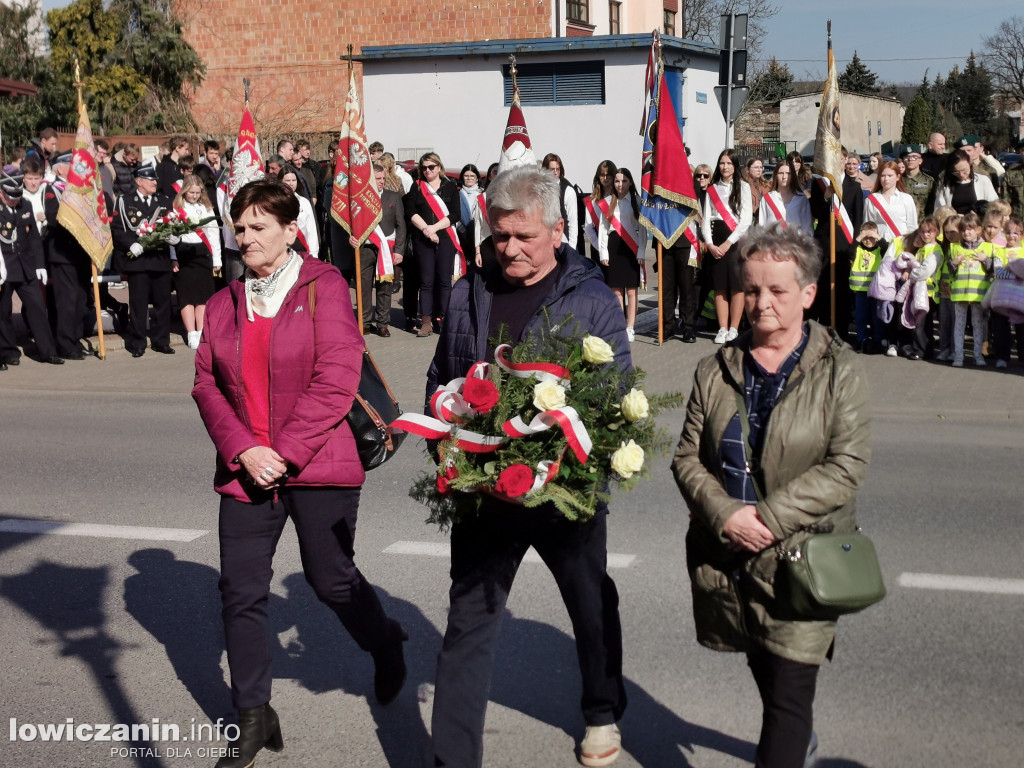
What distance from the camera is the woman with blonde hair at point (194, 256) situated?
1405cm

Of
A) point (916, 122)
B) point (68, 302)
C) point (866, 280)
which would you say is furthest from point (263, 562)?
point (916, 122)

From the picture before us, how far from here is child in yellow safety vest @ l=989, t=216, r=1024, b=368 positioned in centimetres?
1201

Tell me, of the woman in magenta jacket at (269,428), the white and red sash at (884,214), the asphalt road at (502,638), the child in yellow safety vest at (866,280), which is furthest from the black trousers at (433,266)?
the woman in magenta jacket at (269,428)

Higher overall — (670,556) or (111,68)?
(111,68)

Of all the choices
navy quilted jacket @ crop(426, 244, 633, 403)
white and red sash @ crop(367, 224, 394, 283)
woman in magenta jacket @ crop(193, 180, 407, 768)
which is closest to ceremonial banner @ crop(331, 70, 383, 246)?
white and red sash @ crop(367, 224, 394, 283)

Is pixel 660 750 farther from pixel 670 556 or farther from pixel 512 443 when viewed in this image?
pixel 670 556

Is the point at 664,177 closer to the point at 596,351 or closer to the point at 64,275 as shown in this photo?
the point at 64,275

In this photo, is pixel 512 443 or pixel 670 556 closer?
pixel 512 443

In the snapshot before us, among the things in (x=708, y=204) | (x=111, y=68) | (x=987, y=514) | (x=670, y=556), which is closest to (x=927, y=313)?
(x=708, y=204)

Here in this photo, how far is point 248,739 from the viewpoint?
173 inches

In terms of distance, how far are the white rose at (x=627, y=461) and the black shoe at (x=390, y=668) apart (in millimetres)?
1596

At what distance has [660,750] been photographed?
4.49m

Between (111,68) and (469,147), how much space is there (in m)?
11.5

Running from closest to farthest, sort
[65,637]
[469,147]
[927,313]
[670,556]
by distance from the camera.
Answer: [65,637], [670,556], [927,313], [469,147]
